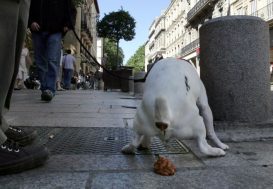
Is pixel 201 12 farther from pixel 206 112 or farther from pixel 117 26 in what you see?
pixel 206 112

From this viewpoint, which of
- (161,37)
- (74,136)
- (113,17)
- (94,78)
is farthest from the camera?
(161,37)

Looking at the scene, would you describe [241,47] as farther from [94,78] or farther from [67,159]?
[94,78]

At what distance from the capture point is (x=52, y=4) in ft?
24.0

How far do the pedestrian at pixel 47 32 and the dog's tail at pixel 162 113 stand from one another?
486cm

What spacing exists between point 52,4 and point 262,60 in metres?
4.20

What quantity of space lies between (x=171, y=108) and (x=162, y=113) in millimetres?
107

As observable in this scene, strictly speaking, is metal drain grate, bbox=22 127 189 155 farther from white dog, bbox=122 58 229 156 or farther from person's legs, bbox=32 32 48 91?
person's legs, bbox=32 32 48 91

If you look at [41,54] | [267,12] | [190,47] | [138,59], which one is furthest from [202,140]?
[138,59]

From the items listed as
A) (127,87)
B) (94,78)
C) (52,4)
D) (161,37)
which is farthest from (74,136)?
(161,37)

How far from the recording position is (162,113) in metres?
2.59

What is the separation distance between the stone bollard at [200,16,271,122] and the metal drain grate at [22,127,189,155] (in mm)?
859

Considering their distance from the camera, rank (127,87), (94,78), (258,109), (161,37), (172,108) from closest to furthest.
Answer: (172,108)
(258,109)
(127,87)
(94,78)
(161,37)

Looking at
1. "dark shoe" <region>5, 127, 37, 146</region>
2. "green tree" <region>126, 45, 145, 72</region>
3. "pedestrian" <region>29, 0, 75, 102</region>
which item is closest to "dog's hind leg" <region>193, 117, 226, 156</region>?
"dark shoe" <region>5, 127, 37, 146</region>

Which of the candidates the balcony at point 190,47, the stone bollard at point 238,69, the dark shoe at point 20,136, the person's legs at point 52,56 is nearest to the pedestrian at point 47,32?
the person's legs at point 52,56
